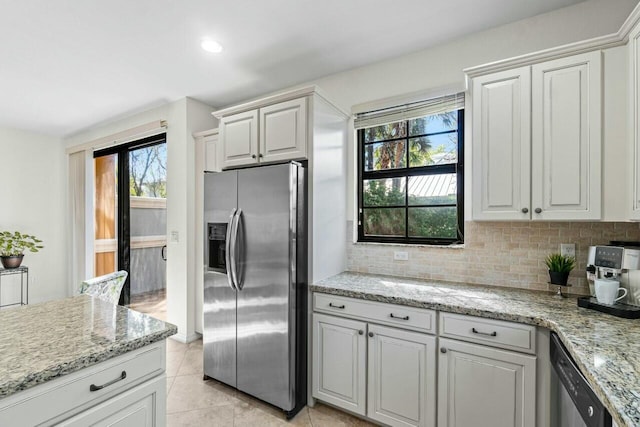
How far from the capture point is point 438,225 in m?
2.38

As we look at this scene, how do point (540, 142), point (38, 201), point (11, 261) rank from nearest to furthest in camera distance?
point (540, 142) < point (11, 261) < point (38, 201)

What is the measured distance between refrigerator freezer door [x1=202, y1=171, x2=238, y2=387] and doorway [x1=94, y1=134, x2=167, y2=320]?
1.58 meters

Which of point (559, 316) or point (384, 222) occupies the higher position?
point (384, 222)

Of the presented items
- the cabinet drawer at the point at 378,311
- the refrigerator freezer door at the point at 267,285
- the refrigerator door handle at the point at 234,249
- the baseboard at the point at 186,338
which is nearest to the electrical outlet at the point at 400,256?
the cabinet drawer at the point at 378,311

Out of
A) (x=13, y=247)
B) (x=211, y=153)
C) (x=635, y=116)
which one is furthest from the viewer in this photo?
(x=13, y=247)

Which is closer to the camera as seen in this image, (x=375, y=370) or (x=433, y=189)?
(x=375, y=370)

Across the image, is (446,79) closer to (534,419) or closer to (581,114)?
(581,114)

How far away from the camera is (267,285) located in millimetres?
2109

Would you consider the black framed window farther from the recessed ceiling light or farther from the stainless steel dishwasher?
the recessed ceiling light

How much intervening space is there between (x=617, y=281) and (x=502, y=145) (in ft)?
2.92

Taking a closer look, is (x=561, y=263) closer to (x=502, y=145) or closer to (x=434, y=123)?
(x=502, y=145)

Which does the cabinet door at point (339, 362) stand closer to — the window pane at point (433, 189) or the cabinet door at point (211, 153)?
the window pane at point (433, 189)

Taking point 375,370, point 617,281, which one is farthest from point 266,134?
point 617,281

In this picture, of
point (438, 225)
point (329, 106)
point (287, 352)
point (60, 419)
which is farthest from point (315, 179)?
point (60, 419)
